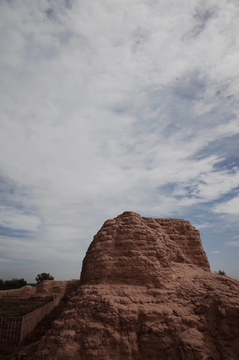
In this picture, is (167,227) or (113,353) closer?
(113,353)

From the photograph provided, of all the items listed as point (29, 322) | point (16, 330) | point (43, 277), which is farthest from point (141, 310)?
point (43, 277)

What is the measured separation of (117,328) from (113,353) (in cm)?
60

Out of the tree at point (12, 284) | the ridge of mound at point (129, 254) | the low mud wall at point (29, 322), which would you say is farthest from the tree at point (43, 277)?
the ridge of mound at point (129, 254)

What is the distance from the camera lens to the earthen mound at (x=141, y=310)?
6.31 m

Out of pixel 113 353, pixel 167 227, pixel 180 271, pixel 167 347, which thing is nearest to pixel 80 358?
pixel 113 353

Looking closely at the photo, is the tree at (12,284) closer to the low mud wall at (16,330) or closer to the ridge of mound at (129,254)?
the low mud wall at (16,330)

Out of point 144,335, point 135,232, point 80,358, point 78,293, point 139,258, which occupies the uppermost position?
point 135,232

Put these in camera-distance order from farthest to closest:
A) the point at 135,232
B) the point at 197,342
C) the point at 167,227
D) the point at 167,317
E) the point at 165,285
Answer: the point at 167,227
the point at 135,232
the point at 165,285
the point at 167,317
the point at 197,342

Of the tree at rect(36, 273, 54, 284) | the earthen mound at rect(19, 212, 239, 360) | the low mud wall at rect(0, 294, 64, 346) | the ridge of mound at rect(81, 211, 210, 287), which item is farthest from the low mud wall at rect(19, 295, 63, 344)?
the tree at rect(36, 273, 54, 284)

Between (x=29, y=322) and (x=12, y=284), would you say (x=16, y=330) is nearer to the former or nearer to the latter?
(x=29, y=322)

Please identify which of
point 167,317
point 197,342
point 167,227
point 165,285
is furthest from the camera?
point 167,227

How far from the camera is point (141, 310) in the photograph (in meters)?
6.77

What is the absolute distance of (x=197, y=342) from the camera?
245 inches

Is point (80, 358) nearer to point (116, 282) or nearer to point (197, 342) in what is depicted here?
point (116, 282)
